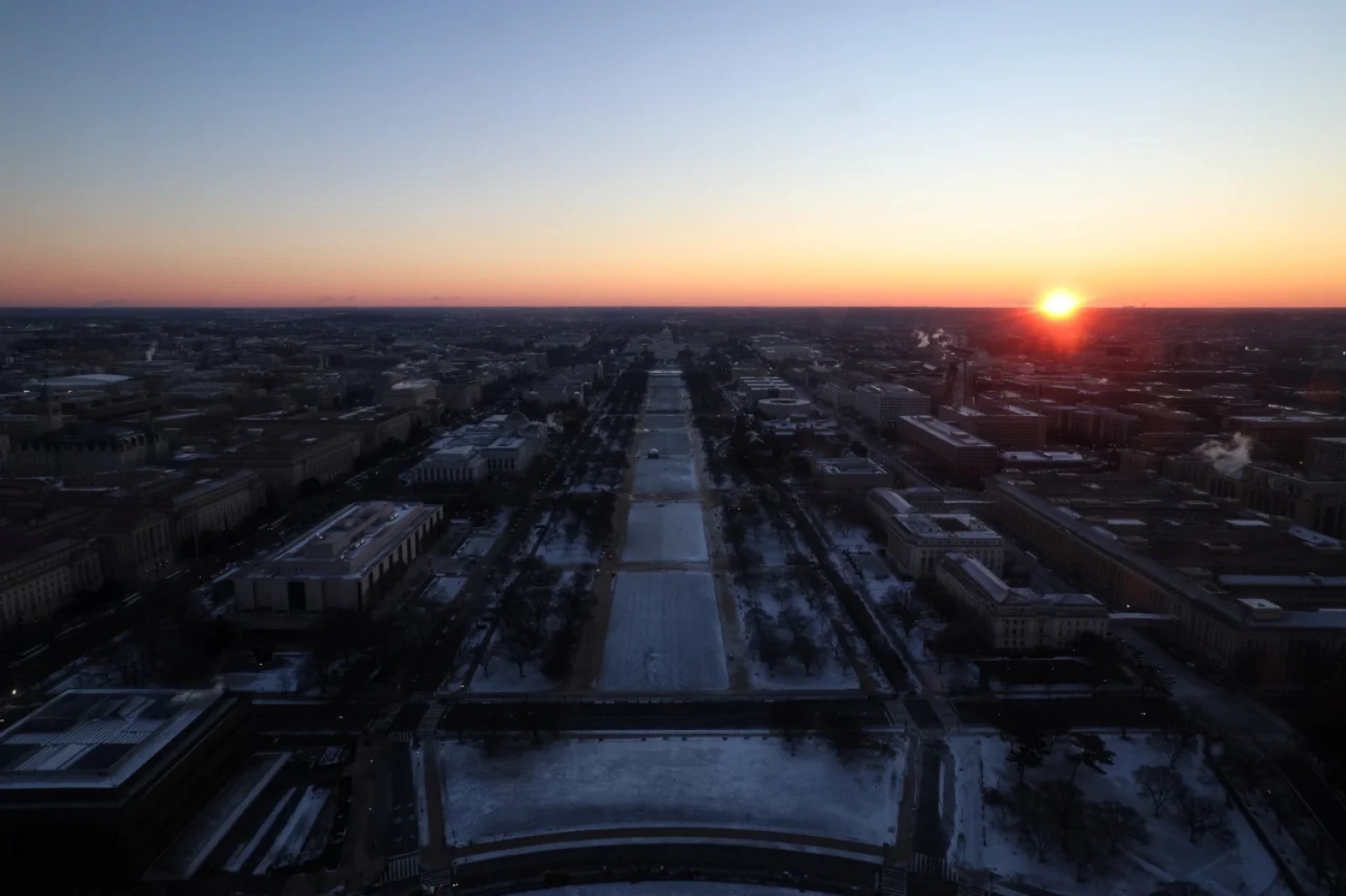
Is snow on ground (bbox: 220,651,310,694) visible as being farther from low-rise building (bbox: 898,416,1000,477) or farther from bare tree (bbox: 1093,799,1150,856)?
low-rise building (bbox: 898,416,1000,477)

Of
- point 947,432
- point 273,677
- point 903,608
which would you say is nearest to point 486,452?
point 273,677

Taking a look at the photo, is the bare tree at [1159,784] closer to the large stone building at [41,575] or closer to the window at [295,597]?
the window at [295,597]

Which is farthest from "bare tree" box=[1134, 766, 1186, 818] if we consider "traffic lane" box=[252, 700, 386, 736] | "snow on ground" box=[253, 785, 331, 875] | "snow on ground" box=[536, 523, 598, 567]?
"snow on ground" box=[536, 523, 598, 567]

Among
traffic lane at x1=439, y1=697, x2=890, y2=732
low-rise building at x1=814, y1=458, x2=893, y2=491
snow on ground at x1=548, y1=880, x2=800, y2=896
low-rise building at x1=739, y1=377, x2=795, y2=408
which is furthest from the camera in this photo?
low-rise building at x1=739, y1=377, x2=795, y2=408

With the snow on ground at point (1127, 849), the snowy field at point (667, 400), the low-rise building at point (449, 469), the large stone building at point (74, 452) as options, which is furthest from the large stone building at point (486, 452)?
the snow on ground at point (1127, 849)

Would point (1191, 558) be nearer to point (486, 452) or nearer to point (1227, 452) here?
point (1227, 452)

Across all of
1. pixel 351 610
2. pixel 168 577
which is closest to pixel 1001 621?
pixel 351 610
